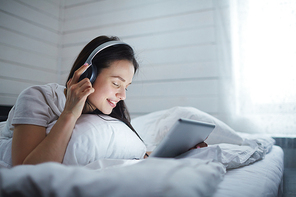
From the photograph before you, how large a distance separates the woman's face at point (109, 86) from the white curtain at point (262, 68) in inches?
49.0

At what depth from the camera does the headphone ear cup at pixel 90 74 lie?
0.88 m

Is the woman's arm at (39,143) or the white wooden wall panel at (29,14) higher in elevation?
the white wooden wall panel at (29,14)

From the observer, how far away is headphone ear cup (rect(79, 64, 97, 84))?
0.88 meters

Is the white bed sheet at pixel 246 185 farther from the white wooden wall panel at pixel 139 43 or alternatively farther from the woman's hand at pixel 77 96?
the white wooden wall panel at pixel 139 43

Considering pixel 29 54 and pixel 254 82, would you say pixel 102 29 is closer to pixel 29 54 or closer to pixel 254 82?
pixel 29 54

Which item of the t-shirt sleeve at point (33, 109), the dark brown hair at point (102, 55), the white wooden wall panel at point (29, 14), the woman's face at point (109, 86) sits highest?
the white wooden wall panel at point (29, 14)

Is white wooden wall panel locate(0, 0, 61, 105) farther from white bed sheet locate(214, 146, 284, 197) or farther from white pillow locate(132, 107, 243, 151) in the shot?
white bed sheet locate(214, 146, 284, 197)

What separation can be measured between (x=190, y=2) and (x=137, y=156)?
1851 mm

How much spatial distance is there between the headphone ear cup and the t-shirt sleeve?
0.16 meters

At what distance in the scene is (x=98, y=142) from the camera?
74cm

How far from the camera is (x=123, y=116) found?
117 centimetres

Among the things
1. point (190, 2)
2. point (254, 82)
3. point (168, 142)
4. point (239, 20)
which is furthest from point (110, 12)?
point (168, 142)

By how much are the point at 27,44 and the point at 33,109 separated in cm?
210

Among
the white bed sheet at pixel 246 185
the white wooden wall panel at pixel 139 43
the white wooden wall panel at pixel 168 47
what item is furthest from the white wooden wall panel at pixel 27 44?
the white bed sheet at pixel 246 185
